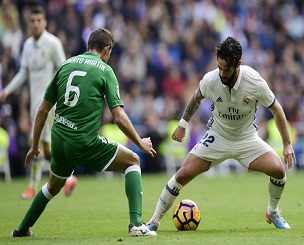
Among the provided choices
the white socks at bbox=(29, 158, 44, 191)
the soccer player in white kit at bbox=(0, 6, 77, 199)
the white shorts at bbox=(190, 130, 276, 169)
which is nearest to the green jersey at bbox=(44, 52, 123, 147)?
the white shorts at bbox=(190, 130, 276, 169)

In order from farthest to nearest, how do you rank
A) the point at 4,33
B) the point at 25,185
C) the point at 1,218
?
the point at 4,33, the point at 25,185, the point at 1,218

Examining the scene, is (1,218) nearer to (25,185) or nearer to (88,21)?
(25,185)

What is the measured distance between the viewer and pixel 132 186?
361 inches

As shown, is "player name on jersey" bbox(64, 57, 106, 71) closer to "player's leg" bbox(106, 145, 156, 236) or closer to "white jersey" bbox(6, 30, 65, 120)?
"player's leg" bbox(106, 145, 156, 236)

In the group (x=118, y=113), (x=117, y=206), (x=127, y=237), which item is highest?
(x=118, y=113)

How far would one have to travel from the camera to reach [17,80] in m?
14.4

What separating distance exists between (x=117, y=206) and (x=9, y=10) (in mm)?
10498

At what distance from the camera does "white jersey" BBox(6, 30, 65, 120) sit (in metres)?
14.4

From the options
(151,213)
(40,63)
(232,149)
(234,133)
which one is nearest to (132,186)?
(232,149)

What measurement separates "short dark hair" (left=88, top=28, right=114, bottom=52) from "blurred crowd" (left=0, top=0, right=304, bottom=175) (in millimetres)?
12508

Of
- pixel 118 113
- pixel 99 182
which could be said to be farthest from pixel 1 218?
pixel 99 182

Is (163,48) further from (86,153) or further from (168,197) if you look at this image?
(86,153)

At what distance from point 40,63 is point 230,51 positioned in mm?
5852

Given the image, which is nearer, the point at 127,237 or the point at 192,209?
the point at 127,237
